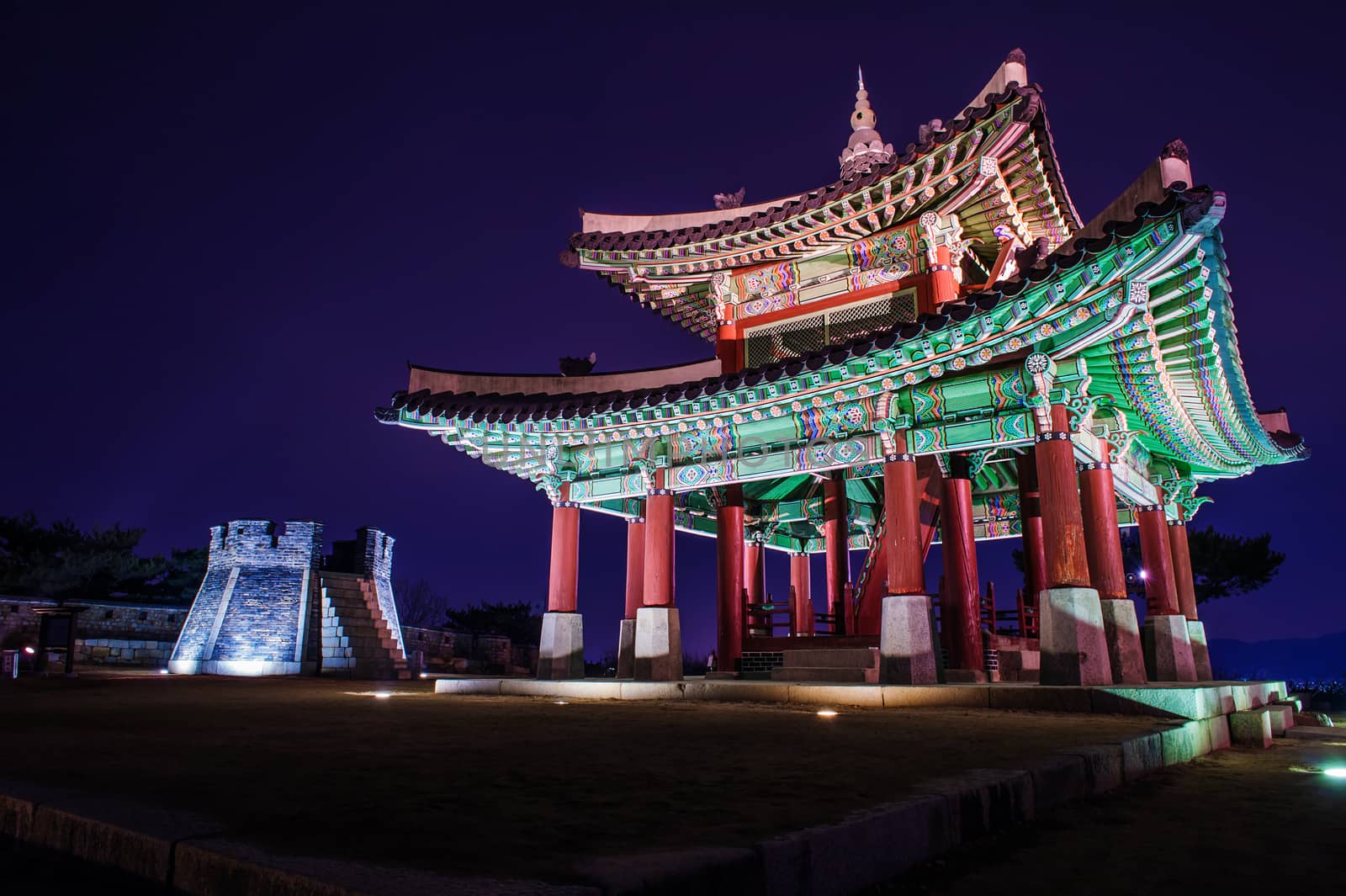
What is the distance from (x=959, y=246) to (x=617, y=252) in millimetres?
6523

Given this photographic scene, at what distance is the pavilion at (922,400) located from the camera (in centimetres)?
1021

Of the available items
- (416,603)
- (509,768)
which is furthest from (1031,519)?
(416,603)

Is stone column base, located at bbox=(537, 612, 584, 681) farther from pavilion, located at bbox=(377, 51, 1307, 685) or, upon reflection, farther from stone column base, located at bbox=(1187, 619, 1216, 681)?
stone column base, located at bbox=(1187, 619, 1216, 681)

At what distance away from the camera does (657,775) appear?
4082 millimetres

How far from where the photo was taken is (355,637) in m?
29.3

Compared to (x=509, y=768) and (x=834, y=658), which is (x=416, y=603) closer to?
(x=834, y=658)

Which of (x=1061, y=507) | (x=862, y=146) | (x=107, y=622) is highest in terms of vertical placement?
(x=862, y=146)

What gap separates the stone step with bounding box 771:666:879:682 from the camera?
42.1ft

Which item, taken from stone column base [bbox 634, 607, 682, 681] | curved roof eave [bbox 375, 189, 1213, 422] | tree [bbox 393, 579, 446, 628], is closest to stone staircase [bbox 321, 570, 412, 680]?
curved roof eave [bbox 375, 189, 1213, 422]

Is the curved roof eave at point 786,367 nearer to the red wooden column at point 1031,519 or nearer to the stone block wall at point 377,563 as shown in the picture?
the red wooden column at point 1031,519

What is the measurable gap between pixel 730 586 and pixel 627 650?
279 centimetres

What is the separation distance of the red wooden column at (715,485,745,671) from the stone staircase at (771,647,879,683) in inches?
59.2

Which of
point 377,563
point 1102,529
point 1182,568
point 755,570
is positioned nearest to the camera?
point 1102,529

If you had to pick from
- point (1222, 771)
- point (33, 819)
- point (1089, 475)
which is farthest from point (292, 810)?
point (1089, 475)
